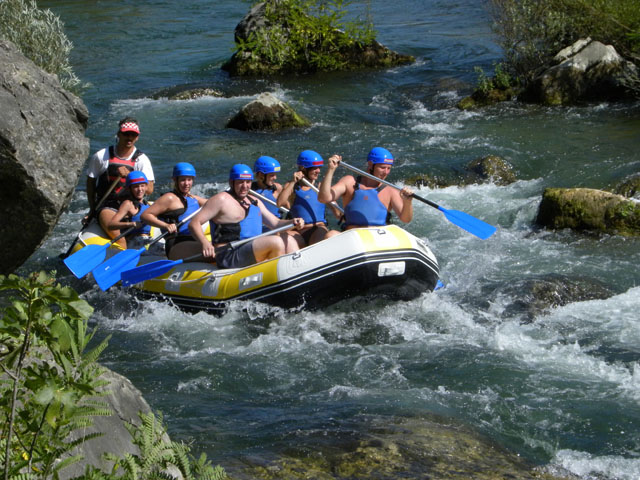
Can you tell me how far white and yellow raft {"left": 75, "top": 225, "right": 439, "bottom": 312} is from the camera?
22.6ft

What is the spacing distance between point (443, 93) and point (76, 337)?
13381mm

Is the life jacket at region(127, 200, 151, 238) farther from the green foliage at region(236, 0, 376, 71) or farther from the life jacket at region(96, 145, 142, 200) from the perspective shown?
the green foliage at region(236, 0, 376, 71)

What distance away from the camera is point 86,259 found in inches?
306

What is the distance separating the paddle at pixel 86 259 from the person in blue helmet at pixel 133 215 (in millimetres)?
204

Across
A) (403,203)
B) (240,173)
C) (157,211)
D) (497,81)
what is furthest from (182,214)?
(497,81)

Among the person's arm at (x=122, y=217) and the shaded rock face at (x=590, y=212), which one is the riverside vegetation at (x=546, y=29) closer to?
the shaded rock face at (x=590, y=212)

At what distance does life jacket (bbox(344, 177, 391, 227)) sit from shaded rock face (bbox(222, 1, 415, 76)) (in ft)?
33.8

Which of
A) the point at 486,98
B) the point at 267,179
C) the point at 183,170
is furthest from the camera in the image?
the point at 486,98

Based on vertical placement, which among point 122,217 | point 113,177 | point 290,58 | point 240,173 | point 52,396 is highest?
point 52,396

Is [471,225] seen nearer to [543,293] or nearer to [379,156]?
A: [543,293]

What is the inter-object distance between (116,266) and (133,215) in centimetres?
82

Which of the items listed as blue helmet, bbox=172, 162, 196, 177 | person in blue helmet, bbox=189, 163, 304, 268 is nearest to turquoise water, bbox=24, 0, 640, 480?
person in blue helmet, bbox=189, 163, 304, 268

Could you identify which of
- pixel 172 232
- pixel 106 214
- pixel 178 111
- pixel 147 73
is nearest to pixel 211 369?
pixel 172 232

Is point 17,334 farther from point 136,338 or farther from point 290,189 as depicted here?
point 290,189
